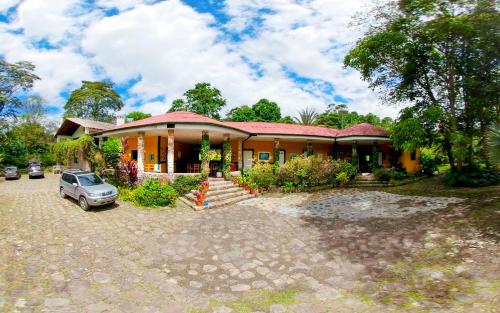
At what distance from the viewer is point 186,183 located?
1577cm

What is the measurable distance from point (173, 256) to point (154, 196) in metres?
5.92

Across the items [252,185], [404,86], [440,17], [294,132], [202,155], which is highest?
[440,17]

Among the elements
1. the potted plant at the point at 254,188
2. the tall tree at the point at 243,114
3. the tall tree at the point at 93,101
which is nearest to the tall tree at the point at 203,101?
the tall tree at the point at 243,114

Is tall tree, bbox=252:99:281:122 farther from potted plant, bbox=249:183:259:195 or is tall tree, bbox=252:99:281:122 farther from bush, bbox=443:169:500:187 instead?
bush, bbox=443:169:500:187

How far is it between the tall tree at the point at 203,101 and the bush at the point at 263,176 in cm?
2612

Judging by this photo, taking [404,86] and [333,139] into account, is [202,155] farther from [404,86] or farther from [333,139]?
[404,86]

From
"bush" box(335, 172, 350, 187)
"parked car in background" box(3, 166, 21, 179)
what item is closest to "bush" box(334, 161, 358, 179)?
"bush" box(335, 172, 350, 187)

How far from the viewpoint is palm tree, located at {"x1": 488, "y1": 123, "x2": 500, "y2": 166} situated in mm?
8070

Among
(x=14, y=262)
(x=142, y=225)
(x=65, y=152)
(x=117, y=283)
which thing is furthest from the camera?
(x=65, y=152)

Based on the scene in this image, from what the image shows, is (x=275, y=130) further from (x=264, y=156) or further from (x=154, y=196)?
(x=154, y=196)

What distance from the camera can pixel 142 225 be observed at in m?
11.1

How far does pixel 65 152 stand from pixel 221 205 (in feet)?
68.5

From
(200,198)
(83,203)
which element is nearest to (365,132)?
(200,198)

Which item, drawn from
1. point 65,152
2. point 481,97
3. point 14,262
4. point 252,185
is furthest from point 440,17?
point 65,152
